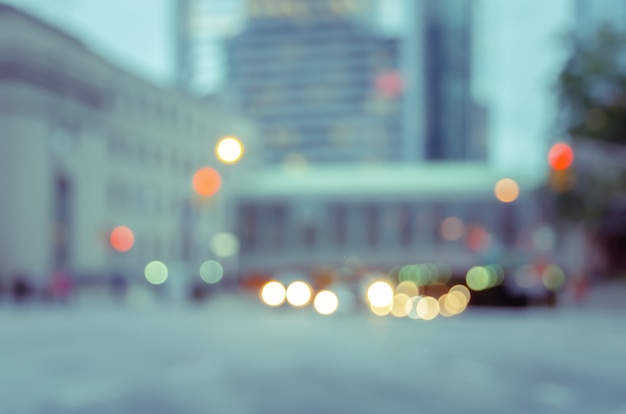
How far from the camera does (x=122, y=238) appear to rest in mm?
55594

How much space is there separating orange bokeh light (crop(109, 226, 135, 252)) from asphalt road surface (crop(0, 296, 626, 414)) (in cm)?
2398

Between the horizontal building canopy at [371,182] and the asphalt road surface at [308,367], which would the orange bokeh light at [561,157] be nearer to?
the asphalt road surface at [308,367]

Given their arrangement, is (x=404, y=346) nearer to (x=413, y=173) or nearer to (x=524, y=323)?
(x=524, y=323)

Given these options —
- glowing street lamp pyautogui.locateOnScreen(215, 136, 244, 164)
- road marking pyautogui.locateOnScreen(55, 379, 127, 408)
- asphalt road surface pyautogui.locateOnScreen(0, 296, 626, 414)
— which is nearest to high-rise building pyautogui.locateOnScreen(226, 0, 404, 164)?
asphalt road surface pyautogui.locateOnScreen(0, 296, 626, 414)

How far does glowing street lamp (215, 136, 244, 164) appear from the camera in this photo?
5.72 metres

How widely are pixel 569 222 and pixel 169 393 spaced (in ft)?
121

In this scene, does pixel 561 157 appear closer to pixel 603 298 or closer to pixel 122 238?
pixel 603 298

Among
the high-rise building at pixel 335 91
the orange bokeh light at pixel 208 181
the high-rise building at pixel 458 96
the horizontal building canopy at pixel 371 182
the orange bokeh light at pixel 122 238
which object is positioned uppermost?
the high-rise building at pixel 458 96

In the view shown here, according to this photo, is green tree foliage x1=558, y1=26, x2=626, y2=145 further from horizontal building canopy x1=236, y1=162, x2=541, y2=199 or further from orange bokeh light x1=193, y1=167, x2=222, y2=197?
orange bokeh light x1=193, y1=167, x2=222, y2=197

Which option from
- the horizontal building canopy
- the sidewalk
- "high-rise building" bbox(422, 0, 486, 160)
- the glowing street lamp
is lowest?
the sidewalk

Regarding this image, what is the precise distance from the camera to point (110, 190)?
194ft

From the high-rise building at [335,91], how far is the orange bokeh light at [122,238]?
984cm

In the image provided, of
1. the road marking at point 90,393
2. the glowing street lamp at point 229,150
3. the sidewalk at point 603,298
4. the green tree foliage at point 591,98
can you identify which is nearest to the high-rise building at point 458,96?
the green tree foliage at point 591,98

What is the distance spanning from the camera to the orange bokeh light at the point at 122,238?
55500 mm
